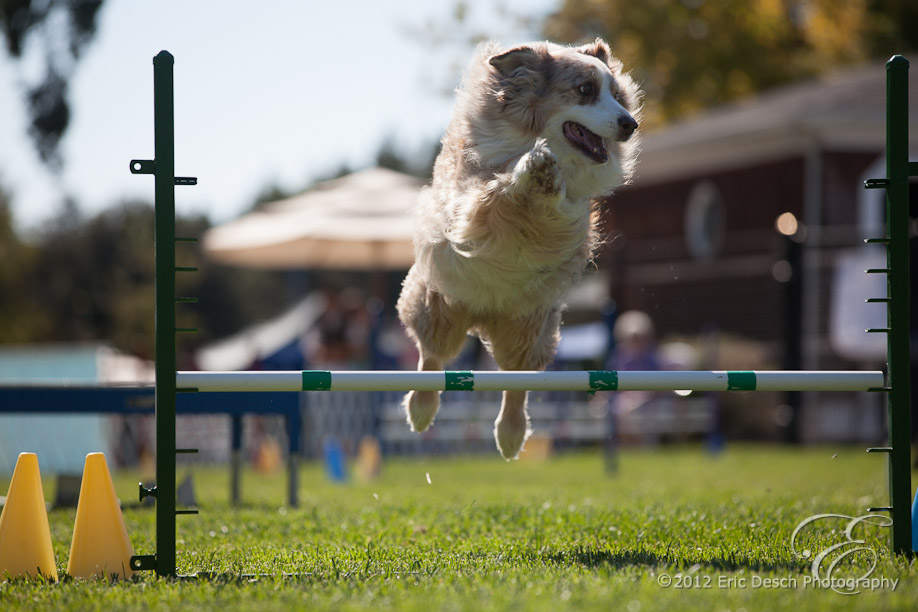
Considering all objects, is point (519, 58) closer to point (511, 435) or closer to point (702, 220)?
point (511, 435)

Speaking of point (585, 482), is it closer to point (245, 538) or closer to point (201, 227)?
point (245, 538)

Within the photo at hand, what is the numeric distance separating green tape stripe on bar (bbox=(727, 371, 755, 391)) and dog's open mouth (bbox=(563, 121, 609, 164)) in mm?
1192

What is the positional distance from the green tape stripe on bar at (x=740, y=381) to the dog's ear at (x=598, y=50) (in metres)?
1.86

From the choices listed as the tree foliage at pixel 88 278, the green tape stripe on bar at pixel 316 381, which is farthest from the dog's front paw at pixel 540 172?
the tree foliage at pixel 88 278

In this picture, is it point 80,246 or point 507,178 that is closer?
point 507,178

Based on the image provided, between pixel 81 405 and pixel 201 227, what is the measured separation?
28.2 m

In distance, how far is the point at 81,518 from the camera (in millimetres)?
3830

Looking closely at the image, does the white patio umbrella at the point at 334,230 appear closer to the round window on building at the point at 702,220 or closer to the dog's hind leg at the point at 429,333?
the dog's hind leg at the point at 429,333

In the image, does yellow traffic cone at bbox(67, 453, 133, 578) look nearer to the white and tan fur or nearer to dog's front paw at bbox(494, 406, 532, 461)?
the white and tan fur

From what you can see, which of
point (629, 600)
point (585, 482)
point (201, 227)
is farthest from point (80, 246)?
point (629, 600)

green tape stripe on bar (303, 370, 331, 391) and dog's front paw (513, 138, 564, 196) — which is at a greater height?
dog's front paw (513, 138, 564, 196)

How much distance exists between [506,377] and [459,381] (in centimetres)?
19

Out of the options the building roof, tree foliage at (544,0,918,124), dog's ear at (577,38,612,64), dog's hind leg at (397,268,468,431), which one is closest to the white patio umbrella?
the building roof

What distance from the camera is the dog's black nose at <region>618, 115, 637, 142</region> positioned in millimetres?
4473
